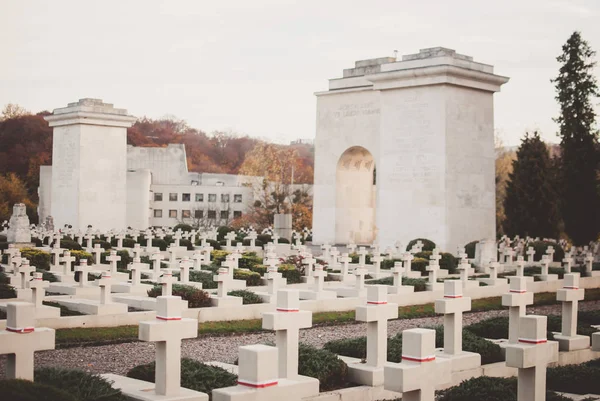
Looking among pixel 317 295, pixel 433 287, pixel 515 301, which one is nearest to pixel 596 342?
pixel 515 301

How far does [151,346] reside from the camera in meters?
12.3

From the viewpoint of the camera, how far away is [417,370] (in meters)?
Result: 6.00

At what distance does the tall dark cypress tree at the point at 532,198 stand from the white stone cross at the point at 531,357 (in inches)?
1285

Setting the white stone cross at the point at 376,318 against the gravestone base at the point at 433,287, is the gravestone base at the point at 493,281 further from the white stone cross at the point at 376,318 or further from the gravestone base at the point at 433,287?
the white stone cross at the point at 376,318

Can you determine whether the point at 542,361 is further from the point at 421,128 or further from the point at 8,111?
the point at 8,111

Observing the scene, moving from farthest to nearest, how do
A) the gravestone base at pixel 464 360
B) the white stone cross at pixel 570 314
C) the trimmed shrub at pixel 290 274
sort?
the trimmed shrub at pixel 290 274 < the white stone cross at pixel 570 314 < the gravestone base at pixel 464 360

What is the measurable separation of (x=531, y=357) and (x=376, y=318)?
226 cm

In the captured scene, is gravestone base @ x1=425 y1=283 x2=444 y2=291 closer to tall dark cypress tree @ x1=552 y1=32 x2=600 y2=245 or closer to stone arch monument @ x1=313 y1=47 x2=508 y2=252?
stone arch monument @ x1=313 y1=47 x2=508 y2=252

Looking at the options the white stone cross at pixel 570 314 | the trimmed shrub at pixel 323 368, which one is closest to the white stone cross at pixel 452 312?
the trimmed shrub at pixel 323 368

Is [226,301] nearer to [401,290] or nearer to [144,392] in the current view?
[401,290]

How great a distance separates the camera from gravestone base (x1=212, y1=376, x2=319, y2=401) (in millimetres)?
5773

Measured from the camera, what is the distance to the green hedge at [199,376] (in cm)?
792

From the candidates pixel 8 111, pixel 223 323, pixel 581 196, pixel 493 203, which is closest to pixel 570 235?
pixel 581 196

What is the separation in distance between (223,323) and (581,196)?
28753 millimetres
